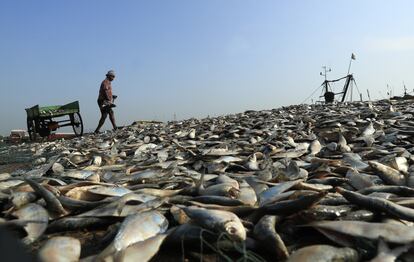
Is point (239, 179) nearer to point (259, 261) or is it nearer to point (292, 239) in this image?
point (292, 239)

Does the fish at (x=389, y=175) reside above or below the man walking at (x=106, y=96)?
below

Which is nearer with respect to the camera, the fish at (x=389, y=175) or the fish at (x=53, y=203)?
the fish at (x=53, y=203)

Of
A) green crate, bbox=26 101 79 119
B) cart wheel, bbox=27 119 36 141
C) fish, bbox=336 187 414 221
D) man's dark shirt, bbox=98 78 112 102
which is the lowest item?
cart wheel, bbox=27 119 36 141

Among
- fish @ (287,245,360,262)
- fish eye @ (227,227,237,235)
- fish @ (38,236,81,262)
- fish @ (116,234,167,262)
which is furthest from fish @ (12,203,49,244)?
fish @ (287,245,360,262)

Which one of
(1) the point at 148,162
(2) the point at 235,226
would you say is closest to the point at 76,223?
(2) the point at 235,226

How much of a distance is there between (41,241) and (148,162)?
10.4ft

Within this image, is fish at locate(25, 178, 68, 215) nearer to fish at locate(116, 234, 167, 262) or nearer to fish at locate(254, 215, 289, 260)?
fish at locate(116, 234, 167, 262)

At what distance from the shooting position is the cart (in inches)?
642

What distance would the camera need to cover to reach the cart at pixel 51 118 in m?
16.3

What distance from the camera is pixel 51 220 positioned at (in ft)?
10.3

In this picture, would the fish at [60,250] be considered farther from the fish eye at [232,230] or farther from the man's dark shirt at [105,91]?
the man's dark shirt at [105,91]

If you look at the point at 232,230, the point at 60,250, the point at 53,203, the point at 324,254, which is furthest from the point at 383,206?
the point at 53,203

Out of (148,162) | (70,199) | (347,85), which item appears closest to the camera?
(70,199)

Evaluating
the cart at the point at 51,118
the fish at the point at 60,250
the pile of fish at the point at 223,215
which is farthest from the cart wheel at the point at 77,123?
the fish at the point at 60,250
